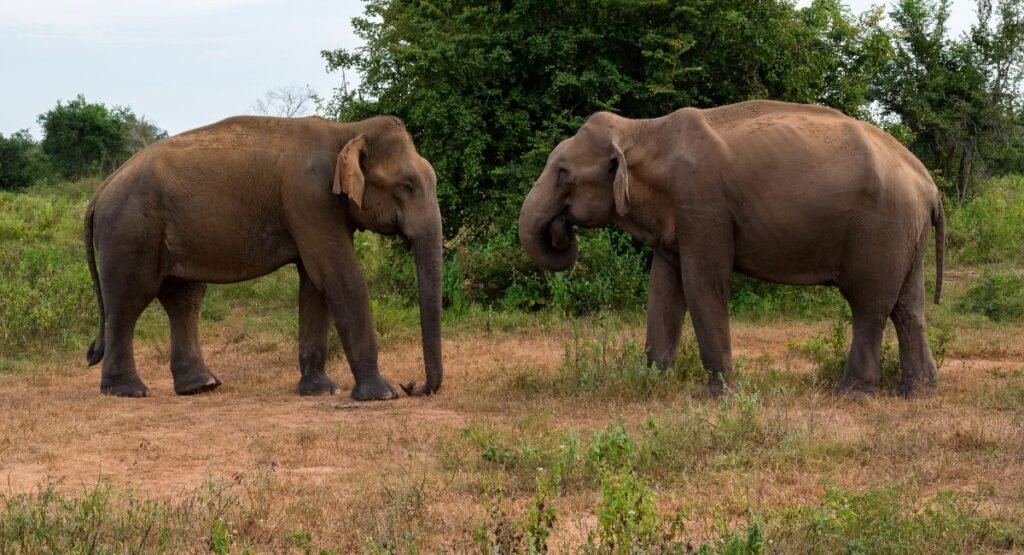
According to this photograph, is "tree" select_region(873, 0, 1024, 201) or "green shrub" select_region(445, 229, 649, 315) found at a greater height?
"tree" select_region(873, 0, 1024, 201)

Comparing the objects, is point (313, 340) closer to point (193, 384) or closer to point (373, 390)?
point (373, 390)

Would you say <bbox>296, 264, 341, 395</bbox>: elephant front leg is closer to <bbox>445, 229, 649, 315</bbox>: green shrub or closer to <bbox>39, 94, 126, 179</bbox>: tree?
<bbox>445, 229, 649, 315</bbox>: green shrub

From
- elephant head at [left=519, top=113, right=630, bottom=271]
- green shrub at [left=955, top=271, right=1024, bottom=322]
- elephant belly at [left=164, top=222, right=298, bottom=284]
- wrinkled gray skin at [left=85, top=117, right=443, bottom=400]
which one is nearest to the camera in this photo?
elephant head at [left=519, top=113, right=630, bottom=271]

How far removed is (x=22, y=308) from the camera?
12844mm

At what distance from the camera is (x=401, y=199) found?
9.35m

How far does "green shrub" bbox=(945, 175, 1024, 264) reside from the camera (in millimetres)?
17578

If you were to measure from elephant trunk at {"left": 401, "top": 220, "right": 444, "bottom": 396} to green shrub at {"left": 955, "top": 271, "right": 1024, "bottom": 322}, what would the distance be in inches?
273

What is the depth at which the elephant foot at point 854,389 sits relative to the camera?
8.30 metres

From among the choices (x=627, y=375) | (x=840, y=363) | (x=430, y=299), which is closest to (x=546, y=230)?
(x=430, y=299)

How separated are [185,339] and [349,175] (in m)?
2.22

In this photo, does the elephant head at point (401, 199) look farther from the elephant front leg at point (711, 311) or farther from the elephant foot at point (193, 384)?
the elephant front leg at point (711, 311)

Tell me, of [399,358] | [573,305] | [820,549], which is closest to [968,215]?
[573,305]

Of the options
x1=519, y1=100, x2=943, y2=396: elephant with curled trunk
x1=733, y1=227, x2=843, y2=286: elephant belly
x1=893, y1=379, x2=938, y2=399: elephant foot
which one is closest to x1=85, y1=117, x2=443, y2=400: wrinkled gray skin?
x1=519, y1=100, x2=943, y2=396: elephant with curled trunk

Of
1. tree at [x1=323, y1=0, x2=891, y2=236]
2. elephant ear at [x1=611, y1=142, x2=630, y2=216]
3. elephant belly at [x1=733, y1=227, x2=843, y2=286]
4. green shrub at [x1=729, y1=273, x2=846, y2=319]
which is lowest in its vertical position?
green shrub at [x1=729, y1=273, x2=846, y2=319]
